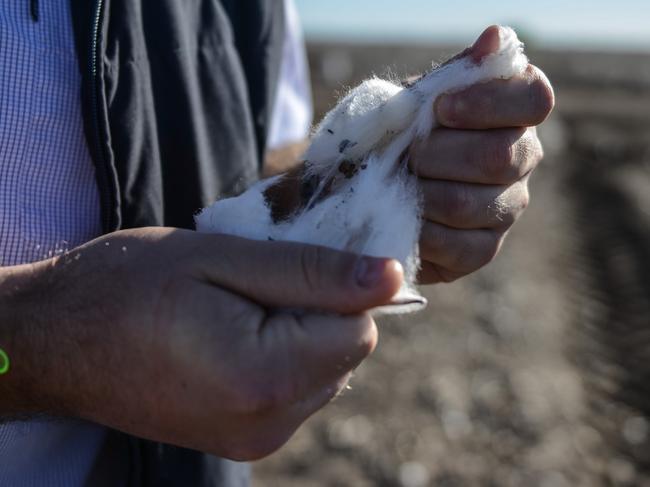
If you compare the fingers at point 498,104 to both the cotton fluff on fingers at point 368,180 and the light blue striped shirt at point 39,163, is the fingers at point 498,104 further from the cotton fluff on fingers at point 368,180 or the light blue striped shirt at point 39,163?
the light blue striped shirt at point 39,163

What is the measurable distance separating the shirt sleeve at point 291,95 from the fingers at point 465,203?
33.2 inches

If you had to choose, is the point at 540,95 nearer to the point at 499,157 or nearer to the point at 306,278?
the point at 499,157

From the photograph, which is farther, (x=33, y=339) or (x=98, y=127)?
(x=98, y=127)

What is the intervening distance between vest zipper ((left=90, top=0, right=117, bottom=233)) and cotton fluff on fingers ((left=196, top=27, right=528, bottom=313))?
18 centimetres

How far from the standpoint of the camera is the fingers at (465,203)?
4.54 feet

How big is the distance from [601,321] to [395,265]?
18.8ft

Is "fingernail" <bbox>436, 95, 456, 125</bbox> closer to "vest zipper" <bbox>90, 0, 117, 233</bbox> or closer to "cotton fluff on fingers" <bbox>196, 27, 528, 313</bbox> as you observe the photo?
"cotton fluff on fingers" <bbox>196, 27, 528, 313</bbox>

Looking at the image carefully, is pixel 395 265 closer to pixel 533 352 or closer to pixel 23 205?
pixel 23 205

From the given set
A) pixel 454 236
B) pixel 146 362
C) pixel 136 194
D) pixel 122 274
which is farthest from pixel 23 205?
pixel 454 236

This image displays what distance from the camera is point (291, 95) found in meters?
2.29

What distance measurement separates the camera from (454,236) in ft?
4.76

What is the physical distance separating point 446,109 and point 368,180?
19 cm

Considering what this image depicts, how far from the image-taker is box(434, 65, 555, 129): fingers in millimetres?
1293

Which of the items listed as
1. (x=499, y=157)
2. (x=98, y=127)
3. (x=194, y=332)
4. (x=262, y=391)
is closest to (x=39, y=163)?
(x=98, y=127)
